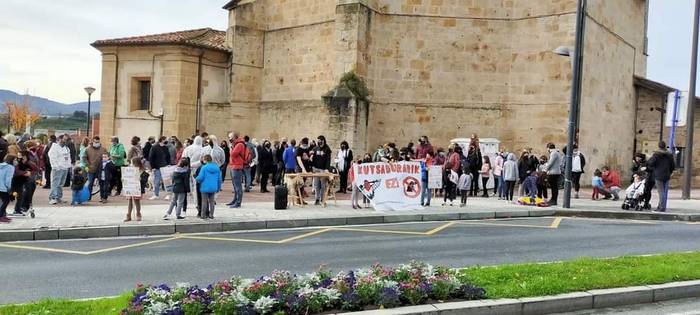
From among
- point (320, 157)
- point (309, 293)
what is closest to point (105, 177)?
point (320, 157)

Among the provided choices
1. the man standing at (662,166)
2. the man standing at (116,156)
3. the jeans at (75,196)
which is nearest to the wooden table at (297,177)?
the man standing at (116,156)

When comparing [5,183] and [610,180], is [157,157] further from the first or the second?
[610,180]

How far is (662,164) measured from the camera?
1612cm

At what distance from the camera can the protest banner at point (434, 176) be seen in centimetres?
1673

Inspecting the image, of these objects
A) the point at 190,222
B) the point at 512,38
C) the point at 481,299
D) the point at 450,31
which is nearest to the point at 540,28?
the point at 512,38

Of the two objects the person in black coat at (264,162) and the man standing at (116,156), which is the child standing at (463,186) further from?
the man standing at (116,156)

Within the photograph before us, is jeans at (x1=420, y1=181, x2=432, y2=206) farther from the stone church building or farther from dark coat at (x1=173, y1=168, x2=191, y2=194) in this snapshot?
dark coat at (x1=173, y1=168, x2=191, y2=194)

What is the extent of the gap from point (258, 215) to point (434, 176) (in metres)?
5.32

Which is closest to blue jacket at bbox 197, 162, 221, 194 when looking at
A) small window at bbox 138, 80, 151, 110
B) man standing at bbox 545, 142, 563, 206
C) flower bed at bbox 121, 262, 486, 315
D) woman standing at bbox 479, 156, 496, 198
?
flower bed at bbox 121, 262, 486, 315

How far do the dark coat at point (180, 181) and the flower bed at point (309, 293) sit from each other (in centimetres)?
709

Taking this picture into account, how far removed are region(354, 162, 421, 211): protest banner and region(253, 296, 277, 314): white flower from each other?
10.1 m

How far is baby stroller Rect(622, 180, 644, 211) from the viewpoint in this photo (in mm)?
16703

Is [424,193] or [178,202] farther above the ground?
[424,193]

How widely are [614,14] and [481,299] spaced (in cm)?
2409
